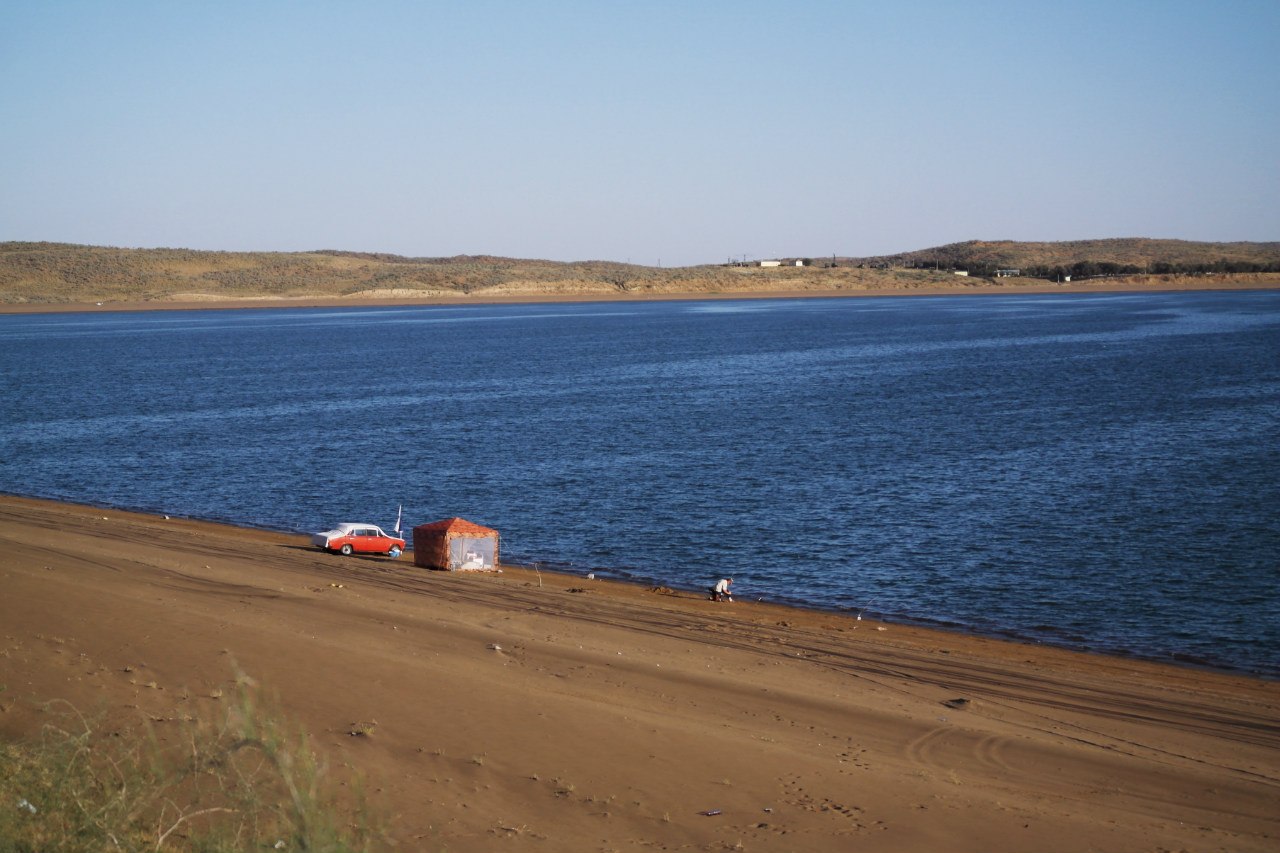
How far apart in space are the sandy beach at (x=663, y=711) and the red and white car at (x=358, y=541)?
458 centimetres

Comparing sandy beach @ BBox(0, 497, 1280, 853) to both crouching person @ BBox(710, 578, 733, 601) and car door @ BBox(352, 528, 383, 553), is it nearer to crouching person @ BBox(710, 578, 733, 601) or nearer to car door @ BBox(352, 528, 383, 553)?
crouching person @ BBox(710, 578, 733, 601)

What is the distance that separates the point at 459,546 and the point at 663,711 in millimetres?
12937

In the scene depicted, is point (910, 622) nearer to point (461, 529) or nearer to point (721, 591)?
point (721, 591)

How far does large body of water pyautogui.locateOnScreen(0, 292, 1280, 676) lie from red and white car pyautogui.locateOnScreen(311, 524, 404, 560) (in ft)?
10.9

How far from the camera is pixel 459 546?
28734 millimetres

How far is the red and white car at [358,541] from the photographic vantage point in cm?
3080

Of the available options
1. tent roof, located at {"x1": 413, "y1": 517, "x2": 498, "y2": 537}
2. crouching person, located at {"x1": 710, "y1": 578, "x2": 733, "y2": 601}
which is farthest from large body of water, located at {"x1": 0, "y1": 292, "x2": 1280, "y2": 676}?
tent roof, located at {"x1": 413, "y1": 517, "x2": 498, "y2": 537}

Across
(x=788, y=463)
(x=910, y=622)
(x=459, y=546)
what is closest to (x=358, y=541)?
(x=459, y=546)

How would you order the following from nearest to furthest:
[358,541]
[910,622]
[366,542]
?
[910,622]
[358,541]
[366,542]

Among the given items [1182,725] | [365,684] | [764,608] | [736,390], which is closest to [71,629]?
[365,684]

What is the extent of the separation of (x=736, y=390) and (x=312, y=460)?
111 ft

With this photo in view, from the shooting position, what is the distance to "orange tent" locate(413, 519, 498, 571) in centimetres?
2869

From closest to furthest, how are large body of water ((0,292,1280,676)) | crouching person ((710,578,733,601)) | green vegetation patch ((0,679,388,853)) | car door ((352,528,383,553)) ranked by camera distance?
green vegetation patch ((0,679,388,853)) → crouching person ((710,578,733,601)) → large body of water ((0,292,1280,676)) → car door ((352,528,383,553))

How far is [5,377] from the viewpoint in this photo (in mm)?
87062
